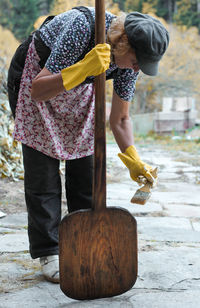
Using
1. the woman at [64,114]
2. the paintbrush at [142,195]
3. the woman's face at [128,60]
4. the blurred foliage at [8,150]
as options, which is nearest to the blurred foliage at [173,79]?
the blurred foliage at [8,150]

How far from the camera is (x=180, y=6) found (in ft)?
91.8

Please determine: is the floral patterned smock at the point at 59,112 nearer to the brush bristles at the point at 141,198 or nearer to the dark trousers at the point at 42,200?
the dark trousers at the point at 42,200

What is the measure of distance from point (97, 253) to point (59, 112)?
691mm

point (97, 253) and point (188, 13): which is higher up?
point (188, 13)

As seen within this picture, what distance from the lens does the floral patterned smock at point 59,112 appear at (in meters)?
1.84

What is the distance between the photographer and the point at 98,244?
1.73 meters

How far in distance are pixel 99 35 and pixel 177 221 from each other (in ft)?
6.00

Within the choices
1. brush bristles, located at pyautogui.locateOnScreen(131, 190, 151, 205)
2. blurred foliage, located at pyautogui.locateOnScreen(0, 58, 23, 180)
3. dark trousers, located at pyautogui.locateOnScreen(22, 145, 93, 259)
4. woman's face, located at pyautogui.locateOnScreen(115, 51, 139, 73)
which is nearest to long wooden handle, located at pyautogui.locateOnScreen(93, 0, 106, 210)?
woman's face, located at pyautogui.locateOnScreen(115, 51, 139, 73)

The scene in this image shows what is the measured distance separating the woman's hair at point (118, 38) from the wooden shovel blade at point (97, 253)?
2.15ft

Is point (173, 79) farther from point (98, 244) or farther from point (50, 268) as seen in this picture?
point (98, 244)

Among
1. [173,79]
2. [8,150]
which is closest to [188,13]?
[173,79]

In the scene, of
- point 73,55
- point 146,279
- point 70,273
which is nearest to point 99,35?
point 73,55

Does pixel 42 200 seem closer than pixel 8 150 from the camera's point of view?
Yes

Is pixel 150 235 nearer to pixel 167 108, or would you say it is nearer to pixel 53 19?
pixel 53 19
